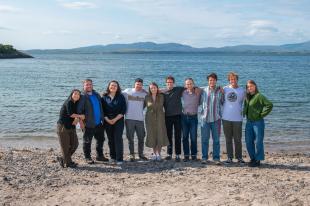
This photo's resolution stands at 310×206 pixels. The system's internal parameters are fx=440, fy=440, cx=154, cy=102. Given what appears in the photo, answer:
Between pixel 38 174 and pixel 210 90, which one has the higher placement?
pixel 210 90

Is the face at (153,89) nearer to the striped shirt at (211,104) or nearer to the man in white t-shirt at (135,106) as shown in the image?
the man in white t-shirt at (135,106)

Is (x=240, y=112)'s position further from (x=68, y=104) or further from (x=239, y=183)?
(x=68, y=104)

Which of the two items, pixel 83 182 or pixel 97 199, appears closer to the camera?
pixel 97 199

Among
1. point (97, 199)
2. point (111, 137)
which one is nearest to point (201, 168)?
point (111, 137)

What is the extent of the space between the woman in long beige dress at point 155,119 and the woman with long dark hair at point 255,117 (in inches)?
77.5

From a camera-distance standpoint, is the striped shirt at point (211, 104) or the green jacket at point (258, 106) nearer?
the green jacket at point (258, 106)

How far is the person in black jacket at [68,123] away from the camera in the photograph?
9852 mm

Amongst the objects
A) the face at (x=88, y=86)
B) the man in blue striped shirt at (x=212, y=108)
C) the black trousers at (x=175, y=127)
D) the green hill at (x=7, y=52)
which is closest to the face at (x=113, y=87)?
the face at (x=88, y=86)

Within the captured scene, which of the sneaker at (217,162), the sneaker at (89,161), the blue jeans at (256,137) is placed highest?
the blue jeans at (256,137)

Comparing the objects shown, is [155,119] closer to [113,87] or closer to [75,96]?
[113,87]

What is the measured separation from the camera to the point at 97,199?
7727 mm

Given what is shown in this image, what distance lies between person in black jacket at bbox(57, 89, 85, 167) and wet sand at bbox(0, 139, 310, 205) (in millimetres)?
308

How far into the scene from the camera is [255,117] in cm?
998

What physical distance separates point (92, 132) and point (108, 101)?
83 centimetres
